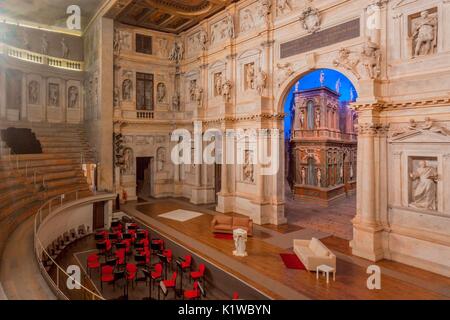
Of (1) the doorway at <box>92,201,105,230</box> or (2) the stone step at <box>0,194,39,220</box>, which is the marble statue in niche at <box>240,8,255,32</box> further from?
(2) the stone step at <box>0,194,39,220</box>

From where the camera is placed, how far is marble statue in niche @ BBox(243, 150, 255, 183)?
50.2 feet

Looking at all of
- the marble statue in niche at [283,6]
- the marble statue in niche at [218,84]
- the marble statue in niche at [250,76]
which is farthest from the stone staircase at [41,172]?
the marble statue in niche at [283,6]

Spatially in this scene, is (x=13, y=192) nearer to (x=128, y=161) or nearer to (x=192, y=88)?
(x=128, y=161)

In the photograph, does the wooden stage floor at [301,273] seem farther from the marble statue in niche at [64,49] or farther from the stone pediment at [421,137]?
the marble statue in niche at [64,49]

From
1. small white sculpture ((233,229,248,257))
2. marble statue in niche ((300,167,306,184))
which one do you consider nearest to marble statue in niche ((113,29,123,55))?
marble statue in niche ((300,167,306,184))

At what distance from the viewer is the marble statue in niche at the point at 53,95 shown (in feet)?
65.4

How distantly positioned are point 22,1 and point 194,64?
1005cm

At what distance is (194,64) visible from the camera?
19.3m

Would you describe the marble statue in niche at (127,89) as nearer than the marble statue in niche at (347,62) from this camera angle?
No

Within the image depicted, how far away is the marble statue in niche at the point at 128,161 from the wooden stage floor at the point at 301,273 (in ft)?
24.4

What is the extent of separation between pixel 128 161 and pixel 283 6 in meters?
12.7

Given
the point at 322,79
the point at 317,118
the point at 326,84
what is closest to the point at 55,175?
the point at 317,118

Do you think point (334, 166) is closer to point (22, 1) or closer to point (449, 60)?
point (449, 60)
